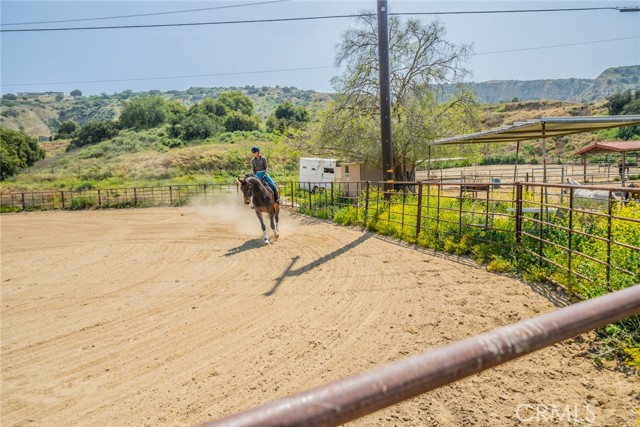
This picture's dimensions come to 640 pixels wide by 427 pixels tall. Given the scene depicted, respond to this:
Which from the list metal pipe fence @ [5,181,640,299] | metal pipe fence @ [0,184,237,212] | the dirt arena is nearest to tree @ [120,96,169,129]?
metal pipe fence @ [0,184,237,212]

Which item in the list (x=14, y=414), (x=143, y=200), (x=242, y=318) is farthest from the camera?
(x=143, y=200)

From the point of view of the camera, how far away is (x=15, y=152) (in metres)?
50.7

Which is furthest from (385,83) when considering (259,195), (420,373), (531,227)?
(420,373)

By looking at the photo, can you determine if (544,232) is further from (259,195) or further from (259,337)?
(259,195)

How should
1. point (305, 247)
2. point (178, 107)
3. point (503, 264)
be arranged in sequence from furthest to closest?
1. point (178, 107)
2. point (305, 247)
3. point (503, 264)

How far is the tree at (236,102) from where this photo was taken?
92.4 metres

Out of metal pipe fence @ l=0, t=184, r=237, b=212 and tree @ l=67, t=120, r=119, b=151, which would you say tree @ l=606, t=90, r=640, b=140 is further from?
tree @ l=67, t=120, r=119, b=151

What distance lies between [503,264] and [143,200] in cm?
2681

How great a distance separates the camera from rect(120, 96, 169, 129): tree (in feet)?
255

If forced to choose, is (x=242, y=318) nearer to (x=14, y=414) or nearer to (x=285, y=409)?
(x=14, y=414)

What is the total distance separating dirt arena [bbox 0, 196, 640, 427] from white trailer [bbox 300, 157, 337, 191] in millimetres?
18428

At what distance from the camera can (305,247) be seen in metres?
11.4

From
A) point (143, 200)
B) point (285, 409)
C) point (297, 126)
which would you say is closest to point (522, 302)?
point (285, 409)

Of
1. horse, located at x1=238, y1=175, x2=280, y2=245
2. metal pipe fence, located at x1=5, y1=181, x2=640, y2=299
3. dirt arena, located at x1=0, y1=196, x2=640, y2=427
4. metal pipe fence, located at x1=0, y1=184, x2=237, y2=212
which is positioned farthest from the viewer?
metal pipe fence, located at x1=0, y1=184, x2=237, y2=212
